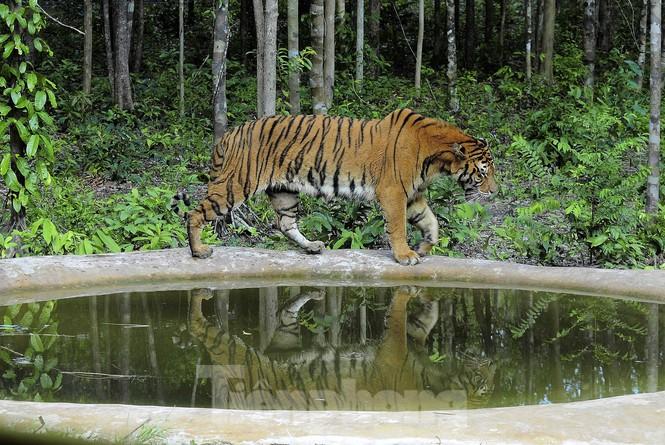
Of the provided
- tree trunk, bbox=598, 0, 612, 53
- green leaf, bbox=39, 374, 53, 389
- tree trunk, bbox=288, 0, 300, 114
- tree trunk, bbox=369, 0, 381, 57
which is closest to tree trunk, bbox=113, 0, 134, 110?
tree trunk, bbox=288, 0, 300, 114

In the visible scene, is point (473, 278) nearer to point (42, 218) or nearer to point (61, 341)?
point (61, 341)

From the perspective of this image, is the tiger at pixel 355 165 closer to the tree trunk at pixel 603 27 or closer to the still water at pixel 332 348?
the still water at pixel 332 348

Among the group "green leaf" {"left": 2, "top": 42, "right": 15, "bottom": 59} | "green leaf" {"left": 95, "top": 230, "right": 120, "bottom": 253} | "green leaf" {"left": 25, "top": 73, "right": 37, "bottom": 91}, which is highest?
"green leaf" {"left": 2, "top": 42, "right": 15, "bottom": 59}

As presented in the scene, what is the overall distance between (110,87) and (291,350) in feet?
49.0

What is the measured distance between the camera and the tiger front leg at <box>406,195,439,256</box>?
8450mm

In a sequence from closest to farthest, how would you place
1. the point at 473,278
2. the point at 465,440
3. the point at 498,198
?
the point at 465,440 → the point at 473,278 → the point at 498,198

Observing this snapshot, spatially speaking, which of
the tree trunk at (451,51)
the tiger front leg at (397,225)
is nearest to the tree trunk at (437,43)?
the tree trunk at (451,51)

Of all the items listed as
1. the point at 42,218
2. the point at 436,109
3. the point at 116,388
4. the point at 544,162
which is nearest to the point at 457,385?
the point at 116,388

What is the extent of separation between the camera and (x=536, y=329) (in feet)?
20.4

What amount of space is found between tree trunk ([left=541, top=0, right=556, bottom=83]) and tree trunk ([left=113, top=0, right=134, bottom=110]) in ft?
26.8

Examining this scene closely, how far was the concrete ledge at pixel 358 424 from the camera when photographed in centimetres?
398

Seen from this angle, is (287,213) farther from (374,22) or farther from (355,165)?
(374,22)

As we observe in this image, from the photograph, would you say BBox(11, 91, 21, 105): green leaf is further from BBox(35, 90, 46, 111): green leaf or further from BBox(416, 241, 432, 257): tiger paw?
BBox(416, 241, 432, 257): tiger paw

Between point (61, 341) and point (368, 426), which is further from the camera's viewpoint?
point (61, 341)
